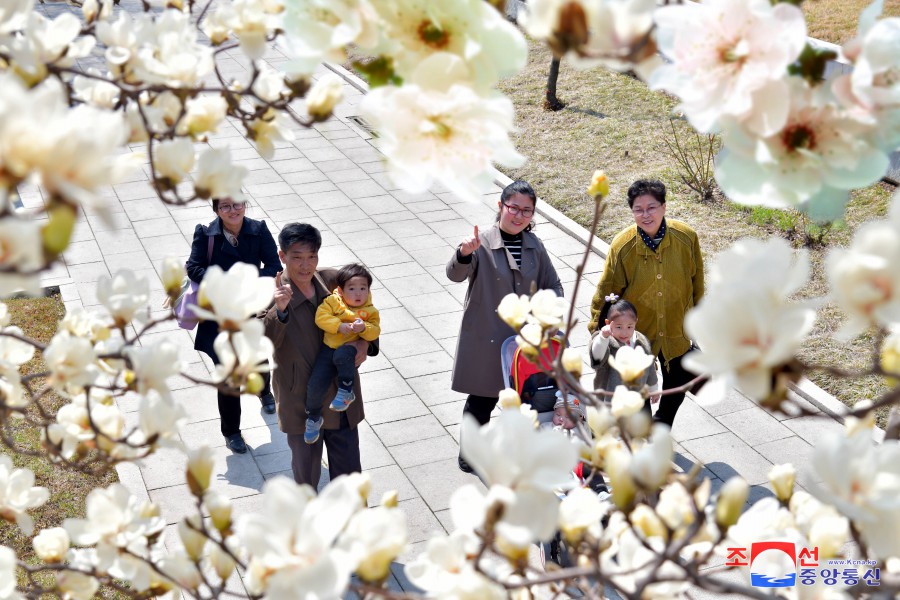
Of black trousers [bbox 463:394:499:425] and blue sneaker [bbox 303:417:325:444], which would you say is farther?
black trousers [bbox 463:394:499:425]

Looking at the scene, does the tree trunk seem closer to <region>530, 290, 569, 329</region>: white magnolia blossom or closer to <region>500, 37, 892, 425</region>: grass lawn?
<region>500, 37, 892, 425</region>: grass lawn

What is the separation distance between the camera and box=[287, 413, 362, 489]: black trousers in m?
5.28

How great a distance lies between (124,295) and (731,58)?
56.3 inches

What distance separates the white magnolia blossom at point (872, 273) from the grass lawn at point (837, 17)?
37.0 ft

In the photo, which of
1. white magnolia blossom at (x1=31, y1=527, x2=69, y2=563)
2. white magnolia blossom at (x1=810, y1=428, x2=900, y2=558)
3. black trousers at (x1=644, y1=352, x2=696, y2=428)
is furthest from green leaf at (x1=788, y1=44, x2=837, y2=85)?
black trousers at (x1=644, y1=352, x2=696, y2=428)

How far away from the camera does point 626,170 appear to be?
10.5 m

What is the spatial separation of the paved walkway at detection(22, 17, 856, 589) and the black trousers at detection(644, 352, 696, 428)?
0.36 metres

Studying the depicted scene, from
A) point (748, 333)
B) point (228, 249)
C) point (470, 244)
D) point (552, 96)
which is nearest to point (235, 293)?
point (748, 333)

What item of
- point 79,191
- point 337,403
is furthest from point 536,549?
point 79,191

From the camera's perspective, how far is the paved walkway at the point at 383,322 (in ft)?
19.7

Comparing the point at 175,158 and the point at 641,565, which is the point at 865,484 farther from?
the point at 175,158

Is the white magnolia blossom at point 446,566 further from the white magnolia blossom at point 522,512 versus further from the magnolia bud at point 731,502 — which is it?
the magnolia bud at point 731,502

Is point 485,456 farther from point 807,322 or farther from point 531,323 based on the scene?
point 531,323

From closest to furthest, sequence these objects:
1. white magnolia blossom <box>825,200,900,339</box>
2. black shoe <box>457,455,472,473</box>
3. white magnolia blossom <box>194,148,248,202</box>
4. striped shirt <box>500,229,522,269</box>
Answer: white magnolia blossom <box>825,200,900,339</box> → white magnolia blossom <box>194,148,248,202</box> → striped shirt <box>500,229,522,269</box> → black shoe <box>457,455,472,473</box>
